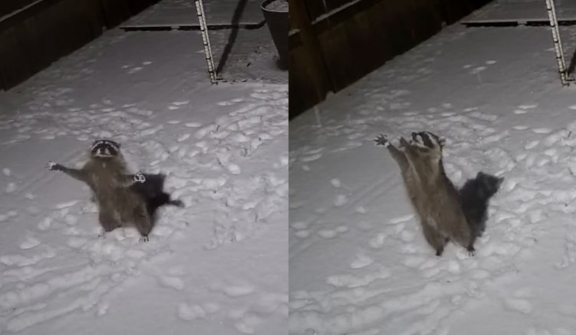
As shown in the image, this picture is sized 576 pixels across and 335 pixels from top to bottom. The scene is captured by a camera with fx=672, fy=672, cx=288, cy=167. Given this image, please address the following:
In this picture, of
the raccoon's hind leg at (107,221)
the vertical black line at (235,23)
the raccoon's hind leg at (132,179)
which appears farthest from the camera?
the vertical black line at (235,23)

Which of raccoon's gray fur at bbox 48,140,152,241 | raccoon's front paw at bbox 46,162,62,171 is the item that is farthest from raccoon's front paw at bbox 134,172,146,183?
raccoon's front paw at bbox 46,162,62,171

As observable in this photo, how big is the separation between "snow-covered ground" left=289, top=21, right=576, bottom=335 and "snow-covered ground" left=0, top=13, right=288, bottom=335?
0.28 ft

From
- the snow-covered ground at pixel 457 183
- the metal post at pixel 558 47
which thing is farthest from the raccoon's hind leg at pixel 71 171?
the metal post at pixel 558 47

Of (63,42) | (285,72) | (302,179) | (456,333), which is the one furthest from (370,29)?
(456,333)

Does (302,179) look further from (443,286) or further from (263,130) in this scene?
(443,286)

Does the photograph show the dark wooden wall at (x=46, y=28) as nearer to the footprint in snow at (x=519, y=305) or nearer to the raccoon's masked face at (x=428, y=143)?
the raccoon's masked face at (x=428, y=143)

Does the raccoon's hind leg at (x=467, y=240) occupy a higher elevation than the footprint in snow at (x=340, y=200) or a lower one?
lower

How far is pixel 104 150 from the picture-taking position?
1.78 metres

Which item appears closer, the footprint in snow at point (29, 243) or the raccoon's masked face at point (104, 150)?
the footprint in snow at point (29, 243)

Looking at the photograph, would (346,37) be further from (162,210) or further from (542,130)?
(162,210)

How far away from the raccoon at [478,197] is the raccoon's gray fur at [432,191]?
0.05ft

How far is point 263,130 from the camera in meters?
1.86

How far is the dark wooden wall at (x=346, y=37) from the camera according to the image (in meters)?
1.93

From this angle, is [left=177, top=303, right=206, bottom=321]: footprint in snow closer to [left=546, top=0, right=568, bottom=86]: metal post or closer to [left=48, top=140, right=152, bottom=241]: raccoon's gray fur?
[left=48, top=140, right=152, bottom=241]: raccoon's gray fur
